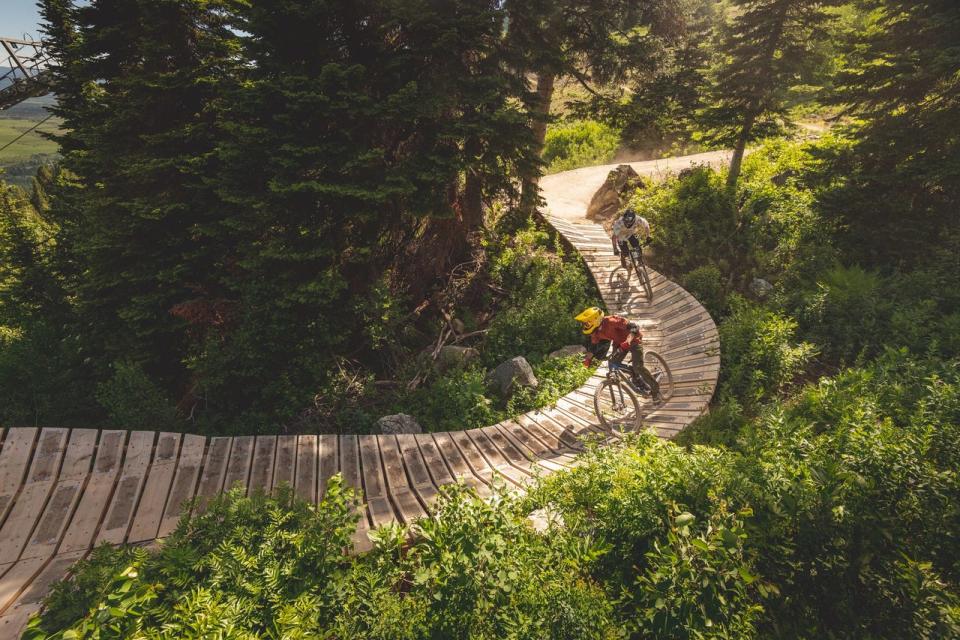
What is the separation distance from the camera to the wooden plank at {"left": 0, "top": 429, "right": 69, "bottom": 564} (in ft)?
17.3

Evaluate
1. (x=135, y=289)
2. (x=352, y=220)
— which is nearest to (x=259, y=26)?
(x=352, y=220)

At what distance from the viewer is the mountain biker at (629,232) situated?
38.5ft

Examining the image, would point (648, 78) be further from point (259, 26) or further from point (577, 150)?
point (577, 150)

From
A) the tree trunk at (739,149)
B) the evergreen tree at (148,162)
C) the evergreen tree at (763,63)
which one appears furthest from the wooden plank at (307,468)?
the tree trunk at (739,149)

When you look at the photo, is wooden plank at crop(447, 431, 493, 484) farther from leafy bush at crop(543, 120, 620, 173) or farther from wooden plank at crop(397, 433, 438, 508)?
leafy bush at crop(543, 120, 620, 173)

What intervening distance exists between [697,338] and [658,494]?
6874mm

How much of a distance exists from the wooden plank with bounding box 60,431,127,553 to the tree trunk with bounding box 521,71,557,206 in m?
9.73

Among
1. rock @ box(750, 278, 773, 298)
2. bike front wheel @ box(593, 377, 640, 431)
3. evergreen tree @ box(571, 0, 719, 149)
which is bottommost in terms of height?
bike front wheel @ box(593, 377, 640, 431)

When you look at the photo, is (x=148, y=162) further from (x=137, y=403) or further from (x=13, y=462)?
(x=13, y=462)

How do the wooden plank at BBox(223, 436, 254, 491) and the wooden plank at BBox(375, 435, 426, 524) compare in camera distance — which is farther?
the wooden plank at BBox(223, 436, 254, 491)

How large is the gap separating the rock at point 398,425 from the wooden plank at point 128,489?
372cm

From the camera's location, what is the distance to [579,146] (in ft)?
101

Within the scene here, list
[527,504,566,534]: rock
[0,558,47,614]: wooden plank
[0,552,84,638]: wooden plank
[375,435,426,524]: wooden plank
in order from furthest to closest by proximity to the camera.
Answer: [375,435,426,524]: wooden plank < [527,504,566,534]: rock < [0,558,47,614]: wooden plank < [0,552,84,638]: wooden plank

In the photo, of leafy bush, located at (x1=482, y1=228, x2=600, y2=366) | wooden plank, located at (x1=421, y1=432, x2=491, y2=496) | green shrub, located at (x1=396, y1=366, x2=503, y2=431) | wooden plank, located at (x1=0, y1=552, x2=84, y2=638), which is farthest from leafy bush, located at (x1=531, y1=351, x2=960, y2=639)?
leafy bush, located at (x1=482, y1=228, x2=600, y2=366)
